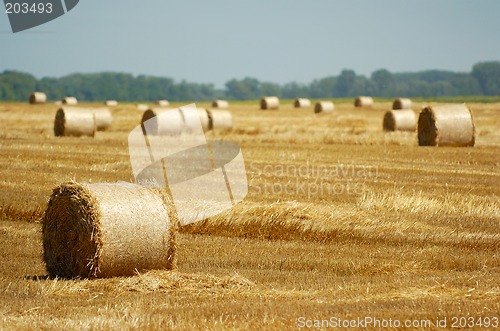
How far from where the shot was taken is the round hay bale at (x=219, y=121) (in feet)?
104

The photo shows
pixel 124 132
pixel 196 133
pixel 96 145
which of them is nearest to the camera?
pixel 96 145

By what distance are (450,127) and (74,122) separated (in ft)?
37.1

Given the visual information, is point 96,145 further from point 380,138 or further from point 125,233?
point 125,233

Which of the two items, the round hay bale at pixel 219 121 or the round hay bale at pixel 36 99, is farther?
the round hay bale at pixel 36 99

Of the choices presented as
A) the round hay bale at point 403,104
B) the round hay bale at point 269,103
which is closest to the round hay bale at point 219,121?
the round hay bale at point 403,104

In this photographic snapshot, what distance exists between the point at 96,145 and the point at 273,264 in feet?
48.6

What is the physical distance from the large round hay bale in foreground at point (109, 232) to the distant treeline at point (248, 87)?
120m

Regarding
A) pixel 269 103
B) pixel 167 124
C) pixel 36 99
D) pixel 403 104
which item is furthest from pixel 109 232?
pixel 36 99

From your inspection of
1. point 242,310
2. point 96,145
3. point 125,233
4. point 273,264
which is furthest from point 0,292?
point 96,145

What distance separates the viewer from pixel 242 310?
7.88 m

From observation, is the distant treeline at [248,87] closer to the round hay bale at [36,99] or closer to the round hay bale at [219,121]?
the round hay bale at [36,99]

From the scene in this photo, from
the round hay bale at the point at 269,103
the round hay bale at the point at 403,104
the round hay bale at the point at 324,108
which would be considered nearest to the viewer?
the round hay bale at the point at 403,104

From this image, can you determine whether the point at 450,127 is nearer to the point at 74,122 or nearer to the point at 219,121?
the point at 219,121

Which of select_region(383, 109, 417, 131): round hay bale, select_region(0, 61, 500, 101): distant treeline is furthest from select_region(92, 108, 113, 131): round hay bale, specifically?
select_region(0, 61, 500, 101): distant treeline
